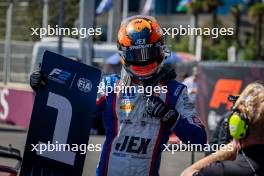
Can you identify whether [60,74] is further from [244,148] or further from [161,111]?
[244,148]

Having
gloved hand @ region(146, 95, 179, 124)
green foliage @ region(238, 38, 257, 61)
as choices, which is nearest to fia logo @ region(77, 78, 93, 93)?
gloved hand @ region(146, 95, 179, 124)

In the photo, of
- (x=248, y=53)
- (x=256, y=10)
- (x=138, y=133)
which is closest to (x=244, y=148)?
(x=138, y=133)

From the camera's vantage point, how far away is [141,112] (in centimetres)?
376

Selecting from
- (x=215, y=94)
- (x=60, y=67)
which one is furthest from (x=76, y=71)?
(x=215, y=94)

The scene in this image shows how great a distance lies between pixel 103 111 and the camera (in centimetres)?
387

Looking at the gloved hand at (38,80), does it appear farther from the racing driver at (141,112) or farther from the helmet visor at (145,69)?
the helmet visor at (145,69)

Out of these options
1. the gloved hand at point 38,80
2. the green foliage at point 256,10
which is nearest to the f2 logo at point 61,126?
the gloved hand at point 38,80

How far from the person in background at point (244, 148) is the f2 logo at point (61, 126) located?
0.77 metres

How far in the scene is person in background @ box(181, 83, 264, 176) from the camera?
126 inches

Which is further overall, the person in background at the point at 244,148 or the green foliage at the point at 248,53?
the green foliage at the point at 248,53

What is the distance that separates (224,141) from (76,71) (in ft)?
7.33

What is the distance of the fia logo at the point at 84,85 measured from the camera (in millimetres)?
3787

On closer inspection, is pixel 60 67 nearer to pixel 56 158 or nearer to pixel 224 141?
pixel 56 158

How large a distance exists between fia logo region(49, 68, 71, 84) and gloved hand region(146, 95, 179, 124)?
1.66 ft
